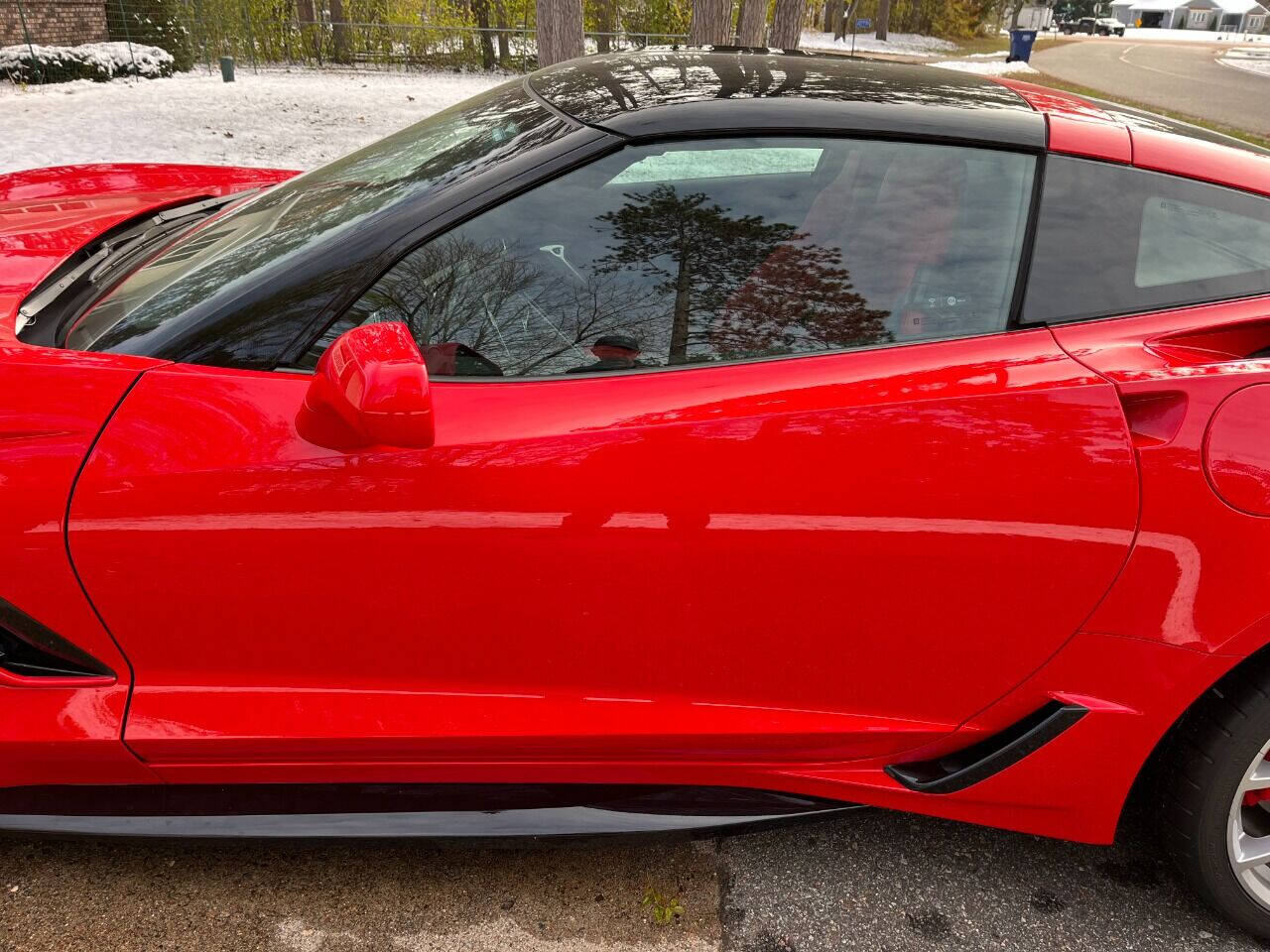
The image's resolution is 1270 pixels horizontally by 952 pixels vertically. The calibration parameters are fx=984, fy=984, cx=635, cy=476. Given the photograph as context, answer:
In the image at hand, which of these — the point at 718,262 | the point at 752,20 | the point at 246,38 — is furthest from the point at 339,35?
the point at 718,262

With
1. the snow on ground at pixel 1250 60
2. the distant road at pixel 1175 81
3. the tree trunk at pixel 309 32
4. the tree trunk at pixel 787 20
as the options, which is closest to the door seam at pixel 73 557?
the tree trunk at pixel 787 20

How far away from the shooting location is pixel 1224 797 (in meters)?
1.78

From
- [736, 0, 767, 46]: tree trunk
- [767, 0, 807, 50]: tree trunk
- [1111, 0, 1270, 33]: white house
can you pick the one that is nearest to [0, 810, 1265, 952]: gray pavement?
[767, 0, 807, 50]: tree trunk

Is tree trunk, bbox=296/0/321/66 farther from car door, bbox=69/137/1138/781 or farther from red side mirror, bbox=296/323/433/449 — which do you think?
red side mirror, bbox=296/323/433/449

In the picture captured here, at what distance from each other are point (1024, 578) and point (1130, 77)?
3046 cm

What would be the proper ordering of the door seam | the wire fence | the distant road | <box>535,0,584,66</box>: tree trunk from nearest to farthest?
the door seam → <box>535,0,584,66</box>: tree trunk → the wire fence → the distant road

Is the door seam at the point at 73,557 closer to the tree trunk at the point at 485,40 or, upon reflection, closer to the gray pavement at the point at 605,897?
the gray pavement at the point at 605,897

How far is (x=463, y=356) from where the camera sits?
167cm

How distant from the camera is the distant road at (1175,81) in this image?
56.4ft

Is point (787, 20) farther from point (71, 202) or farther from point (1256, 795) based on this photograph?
point (1256, 795)

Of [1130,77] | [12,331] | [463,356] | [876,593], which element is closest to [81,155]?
[12,331]

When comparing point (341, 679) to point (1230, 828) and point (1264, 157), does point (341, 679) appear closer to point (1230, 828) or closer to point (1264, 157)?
point (1230, 828)

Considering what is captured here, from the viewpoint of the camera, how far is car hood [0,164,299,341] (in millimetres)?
2088

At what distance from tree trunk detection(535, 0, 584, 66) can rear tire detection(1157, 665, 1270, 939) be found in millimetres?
7514
